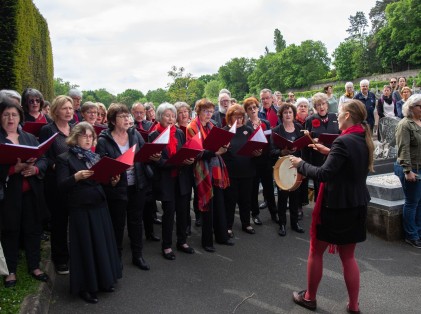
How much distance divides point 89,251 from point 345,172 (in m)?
2.73

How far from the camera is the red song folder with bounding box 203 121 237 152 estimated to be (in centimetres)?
473

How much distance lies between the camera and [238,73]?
11225 centimetres

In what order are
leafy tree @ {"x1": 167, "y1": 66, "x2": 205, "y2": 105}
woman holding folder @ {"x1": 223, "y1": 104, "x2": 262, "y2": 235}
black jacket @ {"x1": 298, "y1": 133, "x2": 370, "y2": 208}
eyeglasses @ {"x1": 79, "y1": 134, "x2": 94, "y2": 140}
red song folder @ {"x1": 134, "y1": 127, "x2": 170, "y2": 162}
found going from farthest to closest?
leafy tree @ {"x1": 167, "y1": 66, "x2": 205, "y2": 105} → woman holding folder @ {"x1": 223, "y1": 104, "x2": 262, "y2": 235} → red song folder @ {"x1": 134, "y1": 127, "x2": 170, "y2": 162} → eyeglasses @ {"x1": 79, "y1": 134, "x2": 94, "y2": 140} → black jacket @ {"x1": 298, "y1": 133, "x2": 370, "y2": 208}

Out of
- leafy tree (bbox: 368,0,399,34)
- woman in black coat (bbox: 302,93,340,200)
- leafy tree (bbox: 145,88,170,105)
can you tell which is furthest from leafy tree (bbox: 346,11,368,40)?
woman in black coat (bbox: 302,93,340,200)

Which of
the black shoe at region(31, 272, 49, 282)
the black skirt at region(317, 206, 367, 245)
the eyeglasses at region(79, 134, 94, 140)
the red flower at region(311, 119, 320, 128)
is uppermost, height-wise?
the red flower at region(311, 119, 320, 128)

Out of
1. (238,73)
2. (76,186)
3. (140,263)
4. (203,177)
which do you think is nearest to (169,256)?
(140,263)

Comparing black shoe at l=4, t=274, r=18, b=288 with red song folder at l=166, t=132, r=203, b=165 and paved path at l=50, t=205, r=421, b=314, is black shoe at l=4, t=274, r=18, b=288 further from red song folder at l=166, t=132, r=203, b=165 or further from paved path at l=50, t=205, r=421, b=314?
red song folder at l=166, t=132, r=203, b=165

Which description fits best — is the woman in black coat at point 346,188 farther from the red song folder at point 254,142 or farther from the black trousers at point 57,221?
the black trousers at point 57,221

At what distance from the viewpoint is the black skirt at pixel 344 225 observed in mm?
3562

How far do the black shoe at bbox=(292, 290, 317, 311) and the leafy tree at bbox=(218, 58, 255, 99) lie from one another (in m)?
109

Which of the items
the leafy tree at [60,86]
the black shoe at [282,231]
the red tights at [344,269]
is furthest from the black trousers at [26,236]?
the leafy tree at [60,86]

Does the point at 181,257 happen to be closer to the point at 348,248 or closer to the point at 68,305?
the point at 68,305

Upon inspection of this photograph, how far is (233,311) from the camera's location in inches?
152

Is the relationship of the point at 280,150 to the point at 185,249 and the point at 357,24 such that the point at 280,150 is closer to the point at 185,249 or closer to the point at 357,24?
the point at 185,249
